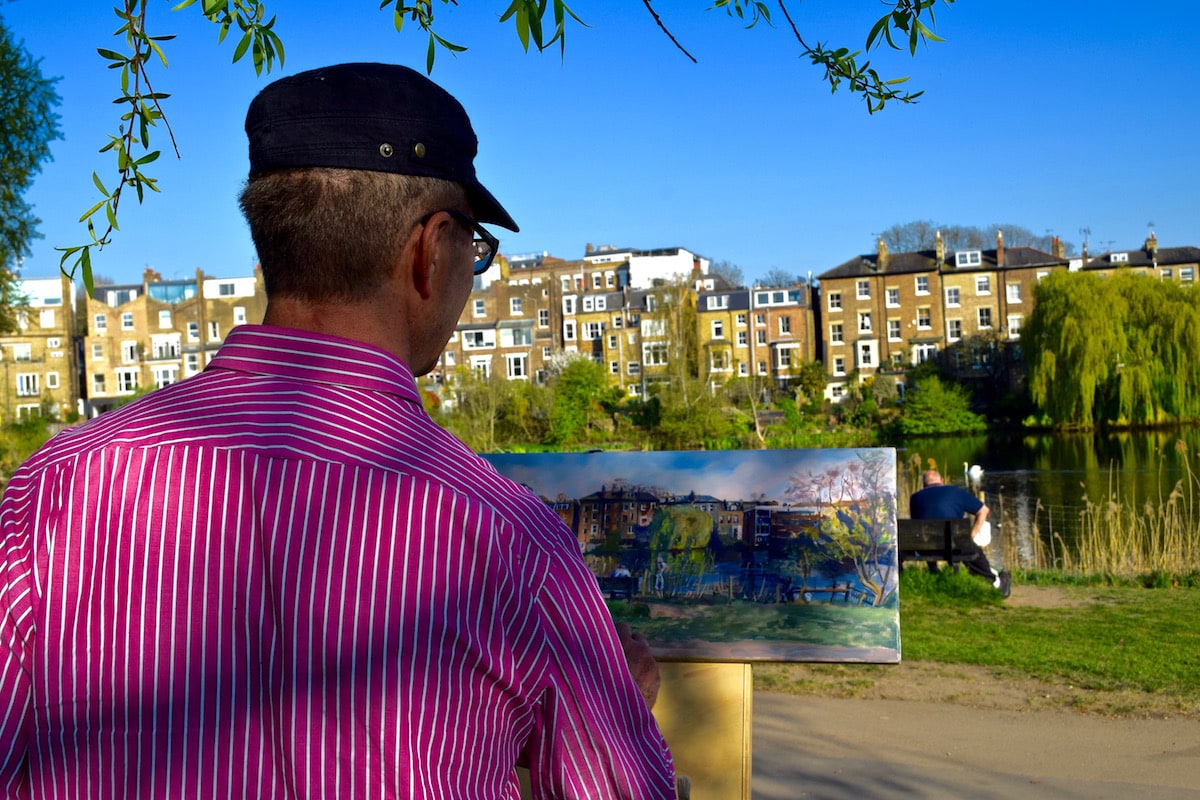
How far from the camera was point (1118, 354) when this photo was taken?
4906cm

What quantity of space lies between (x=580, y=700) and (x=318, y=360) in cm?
47

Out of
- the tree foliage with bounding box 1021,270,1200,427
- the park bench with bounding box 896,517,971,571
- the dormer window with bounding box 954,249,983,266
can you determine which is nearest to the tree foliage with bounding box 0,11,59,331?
the park bench with bounding box 896,517,971,571

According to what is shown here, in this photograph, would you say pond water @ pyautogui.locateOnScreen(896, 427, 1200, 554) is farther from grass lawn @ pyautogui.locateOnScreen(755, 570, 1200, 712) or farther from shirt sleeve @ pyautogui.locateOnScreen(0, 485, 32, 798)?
shirt sleeve @ pyautogui.locateOnScreen(0, 485, 32, 798)

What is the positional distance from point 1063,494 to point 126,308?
231ft

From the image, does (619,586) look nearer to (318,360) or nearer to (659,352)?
(318,360)

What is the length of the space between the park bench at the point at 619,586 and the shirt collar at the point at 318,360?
8.75 feet

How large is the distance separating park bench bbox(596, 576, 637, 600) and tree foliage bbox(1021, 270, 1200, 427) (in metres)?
48.8

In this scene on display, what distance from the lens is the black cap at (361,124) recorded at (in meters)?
1.35

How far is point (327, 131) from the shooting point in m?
1.36

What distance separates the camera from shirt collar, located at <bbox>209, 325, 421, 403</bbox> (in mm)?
1292

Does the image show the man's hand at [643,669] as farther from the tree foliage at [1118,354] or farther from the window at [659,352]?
the window at [659,352]

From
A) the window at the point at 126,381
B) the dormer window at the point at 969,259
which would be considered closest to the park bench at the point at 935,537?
the dormer window at the point at 969,259

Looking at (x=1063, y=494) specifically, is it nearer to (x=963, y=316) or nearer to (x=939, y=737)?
(x=939, y=737)

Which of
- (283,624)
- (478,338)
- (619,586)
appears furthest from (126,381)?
(283,624)
